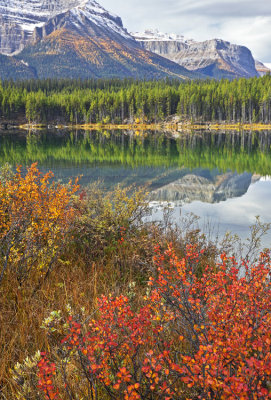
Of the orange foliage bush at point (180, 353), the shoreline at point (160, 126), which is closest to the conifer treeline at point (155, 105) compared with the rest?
the shoreline at point (160, 126)

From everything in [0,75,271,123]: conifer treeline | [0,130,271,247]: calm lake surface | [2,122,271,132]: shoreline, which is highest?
[0,75,271,123]: conifer treeline

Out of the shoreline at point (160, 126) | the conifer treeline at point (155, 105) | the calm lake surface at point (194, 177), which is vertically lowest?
the calm lake surface at point (194, 177)

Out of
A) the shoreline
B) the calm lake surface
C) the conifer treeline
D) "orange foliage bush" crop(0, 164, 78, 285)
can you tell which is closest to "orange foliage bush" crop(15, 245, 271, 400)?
"orange foliage bush" crop(0, 164, 78, 285)

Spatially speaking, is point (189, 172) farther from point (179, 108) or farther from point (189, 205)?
point (179, 108)

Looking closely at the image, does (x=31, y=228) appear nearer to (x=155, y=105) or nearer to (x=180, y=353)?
(x=180, y=353)

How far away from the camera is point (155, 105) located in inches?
5404

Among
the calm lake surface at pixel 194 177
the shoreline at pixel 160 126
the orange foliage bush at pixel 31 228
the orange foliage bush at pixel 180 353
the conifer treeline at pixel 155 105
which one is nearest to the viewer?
the orange foliage bush at pixel 180 353

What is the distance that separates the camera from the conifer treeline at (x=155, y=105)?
124 meters

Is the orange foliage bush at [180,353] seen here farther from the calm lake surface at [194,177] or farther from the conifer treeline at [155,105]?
the conifer treeline at [155,105]

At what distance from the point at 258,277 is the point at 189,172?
3171cm

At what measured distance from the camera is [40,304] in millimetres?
6512

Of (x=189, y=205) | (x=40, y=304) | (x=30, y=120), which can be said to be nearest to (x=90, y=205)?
(x=40, y=304)

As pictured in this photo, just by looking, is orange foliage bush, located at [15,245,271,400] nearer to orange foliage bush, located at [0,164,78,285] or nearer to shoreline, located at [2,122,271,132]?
orange foliage bush, located at [0,164,78,285]

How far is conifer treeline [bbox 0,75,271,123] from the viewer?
123500 mm
